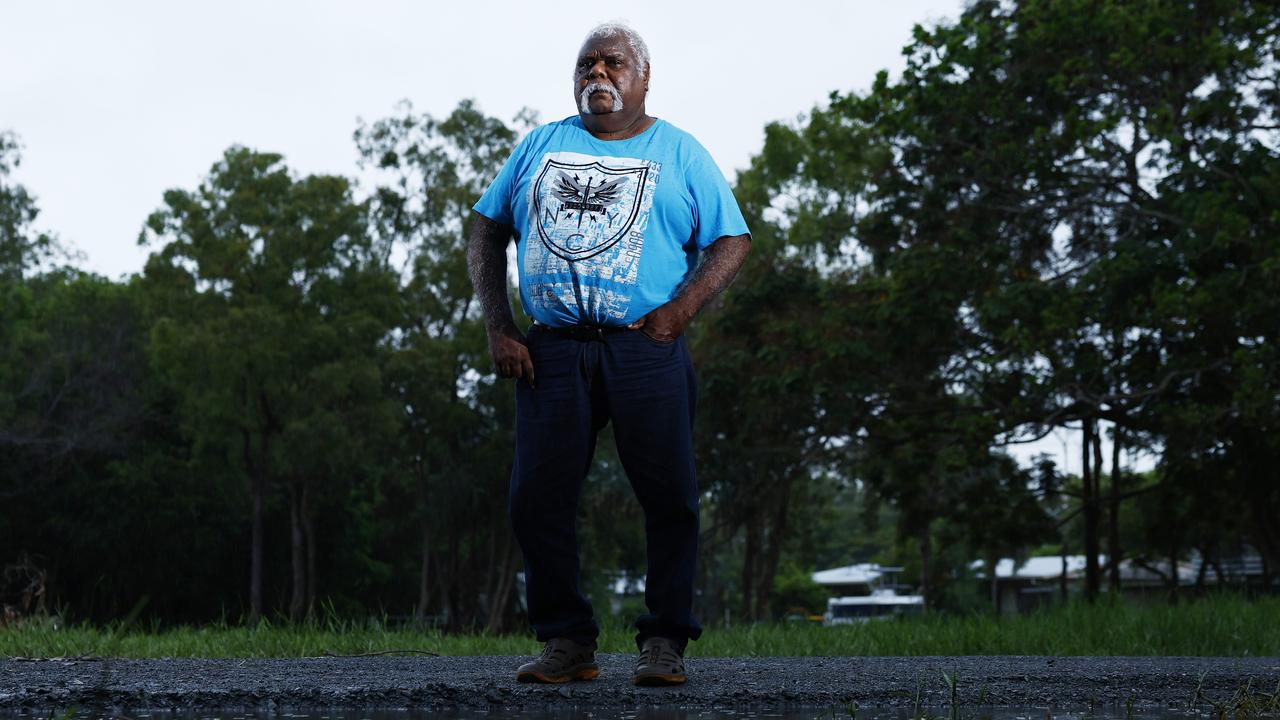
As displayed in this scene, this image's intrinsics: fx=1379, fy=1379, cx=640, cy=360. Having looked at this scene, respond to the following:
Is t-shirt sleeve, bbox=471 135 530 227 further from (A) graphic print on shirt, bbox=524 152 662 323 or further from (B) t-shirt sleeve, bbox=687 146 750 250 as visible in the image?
(B) t-shirt sleeve, bbox=687 146 750 250

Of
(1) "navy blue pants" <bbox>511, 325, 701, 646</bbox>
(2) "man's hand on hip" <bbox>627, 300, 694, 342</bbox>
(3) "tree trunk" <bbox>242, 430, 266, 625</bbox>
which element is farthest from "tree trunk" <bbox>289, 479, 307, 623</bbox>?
(2) "man's hand on hip" <bbox>627, 300, 694, 342</bbox>

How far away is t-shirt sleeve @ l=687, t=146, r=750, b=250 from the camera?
399 cm

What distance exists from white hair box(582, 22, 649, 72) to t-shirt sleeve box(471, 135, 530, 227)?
1.20ft

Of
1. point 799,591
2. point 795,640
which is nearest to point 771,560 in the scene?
point 795,640

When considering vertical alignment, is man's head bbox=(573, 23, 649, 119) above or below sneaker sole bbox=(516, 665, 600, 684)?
above

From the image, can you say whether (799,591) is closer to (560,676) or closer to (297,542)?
(297,542)

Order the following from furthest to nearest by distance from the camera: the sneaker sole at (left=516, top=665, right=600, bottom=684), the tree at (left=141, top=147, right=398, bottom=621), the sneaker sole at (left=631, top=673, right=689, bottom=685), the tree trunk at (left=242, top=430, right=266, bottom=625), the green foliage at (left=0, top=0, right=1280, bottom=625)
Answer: the tree trunk at (left=242, top=430, right=266, bottom=625) < the tree at (left=141, top=147, right=398, bottom=621) < the green foliage at (left=0, top=0, right=1280, bottom=625) < the sneaker sole at (left=516, top=665, right=600, bottom=684) < the sneaker sole at (left=631, top=673, right=689, bottom=685)

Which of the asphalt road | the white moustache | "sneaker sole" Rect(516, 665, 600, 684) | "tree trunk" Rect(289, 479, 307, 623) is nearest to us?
the asphalt road

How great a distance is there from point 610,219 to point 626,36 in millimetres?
603

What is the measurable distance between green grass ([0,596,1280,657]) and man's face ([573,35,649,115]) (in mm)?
2359

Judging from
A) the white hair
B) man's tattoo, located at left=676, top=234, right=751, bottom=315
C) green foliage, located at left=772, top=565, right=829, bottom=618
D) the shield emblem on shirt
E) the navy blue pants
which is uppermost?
the white hair

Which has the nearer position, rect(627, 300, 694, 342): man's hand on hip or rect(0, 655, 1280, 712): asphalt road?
rect(0, 655, 1280, 712): asphalt road

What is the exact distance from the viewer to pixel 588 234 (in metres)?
3.83

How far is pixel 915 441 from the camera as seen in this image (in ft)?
64.6
